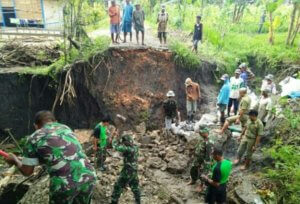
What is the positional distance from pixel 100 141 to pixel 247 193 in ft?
11.9

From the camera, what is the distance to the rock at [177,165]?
26.8 ft

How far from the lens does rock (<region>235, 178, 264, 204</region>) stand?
5613 millimetres

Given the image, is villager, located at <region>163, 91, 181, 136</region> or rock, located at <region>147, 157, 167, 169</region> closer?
rock, located at <region>147, 157, 167, 169</region>

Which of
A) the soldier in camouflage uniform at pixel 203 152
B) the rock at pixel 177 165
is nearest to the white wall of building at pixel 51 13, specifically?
the rock at pixel 177 165

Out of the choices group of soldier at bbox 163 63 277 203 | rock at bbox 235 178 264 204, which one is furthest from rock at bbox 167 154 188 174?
rock at bbox 235 178 264 204

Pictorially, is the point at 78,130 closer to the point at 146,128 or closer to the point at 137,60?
the point at 146,128

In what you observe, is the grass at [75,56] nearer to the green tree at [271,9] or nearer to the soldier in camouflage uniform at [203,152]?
the soldier in camouflage uniform at [203,152]

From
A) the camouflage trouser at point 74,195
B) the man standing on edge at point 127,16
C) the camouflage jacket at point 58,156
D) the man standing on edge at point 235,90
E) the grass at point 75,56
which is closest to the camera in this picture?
the camouflage jacket at point 58,156

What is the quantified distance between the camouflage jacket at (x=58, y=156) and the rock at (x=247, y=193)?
337 cm

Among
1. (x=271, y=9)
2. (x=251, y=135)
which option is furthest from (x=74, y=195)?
(x=271, y=9)

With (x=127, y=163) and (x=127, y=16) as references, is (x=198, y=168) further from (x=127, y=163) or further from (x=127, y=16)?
(x=127, y=16)

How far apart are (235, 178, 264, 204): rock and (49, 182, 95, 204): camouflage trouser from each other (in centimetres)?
329

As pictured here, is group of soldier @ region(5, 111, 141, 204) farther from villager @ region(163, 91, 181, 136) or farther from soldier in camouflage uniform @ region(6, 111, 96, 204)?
villager @ region(163, 91, 181, 136)

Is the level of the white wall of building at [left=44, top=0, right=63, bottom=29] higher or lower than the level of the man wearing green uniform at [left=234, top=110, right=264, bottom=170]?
higher
